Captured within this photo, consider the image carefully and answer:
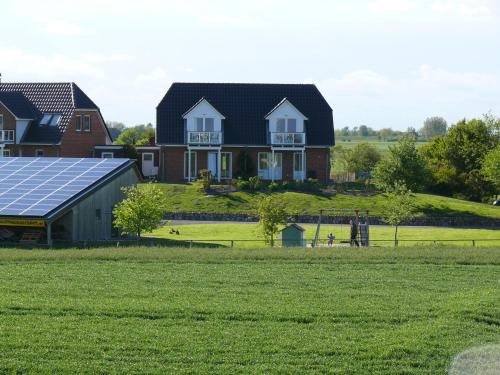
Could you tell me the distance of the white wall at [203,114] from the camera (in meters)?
70.9

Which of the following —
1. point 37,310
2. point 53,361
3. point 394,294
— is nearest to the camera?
point 53,361

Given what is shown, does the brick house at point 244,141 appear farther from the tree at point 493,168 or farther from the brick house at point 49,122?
the tree at point 493,168

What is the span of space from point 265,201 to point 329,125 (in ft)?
93.0

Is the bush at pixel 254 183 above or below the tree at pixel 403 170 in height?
below

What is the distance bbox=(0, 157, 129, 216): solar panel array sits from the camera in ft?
142

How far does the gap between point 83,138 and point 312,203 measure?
2192 cm

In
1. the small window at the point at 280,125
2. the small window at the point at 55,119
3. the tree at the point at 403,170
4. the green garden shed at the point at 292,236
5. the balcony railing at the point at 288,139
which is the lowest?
the green garden shed at the point at 292,236

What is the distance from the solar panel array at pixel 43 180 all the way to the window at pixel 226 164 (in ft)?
67.9

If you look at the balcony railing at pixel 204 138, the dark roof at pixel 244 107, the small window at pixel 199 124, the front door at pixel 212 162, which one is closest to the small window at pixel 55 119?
the dark roof at pixel 244 107

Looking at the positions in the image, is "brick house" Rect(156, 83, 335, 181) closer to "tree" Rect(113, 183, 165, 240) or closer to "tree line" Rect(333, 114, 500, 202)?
"tree line" Rect(333, 114, 500, 202)

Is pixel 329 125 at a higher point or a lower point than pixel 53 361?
higher

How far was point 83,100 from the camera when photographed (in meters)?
75.5

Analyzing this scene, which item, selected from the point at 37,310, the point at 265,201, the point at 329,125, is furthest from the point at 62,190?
the point at 329,125

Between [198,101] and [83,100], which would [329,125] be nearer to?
[198,101]
